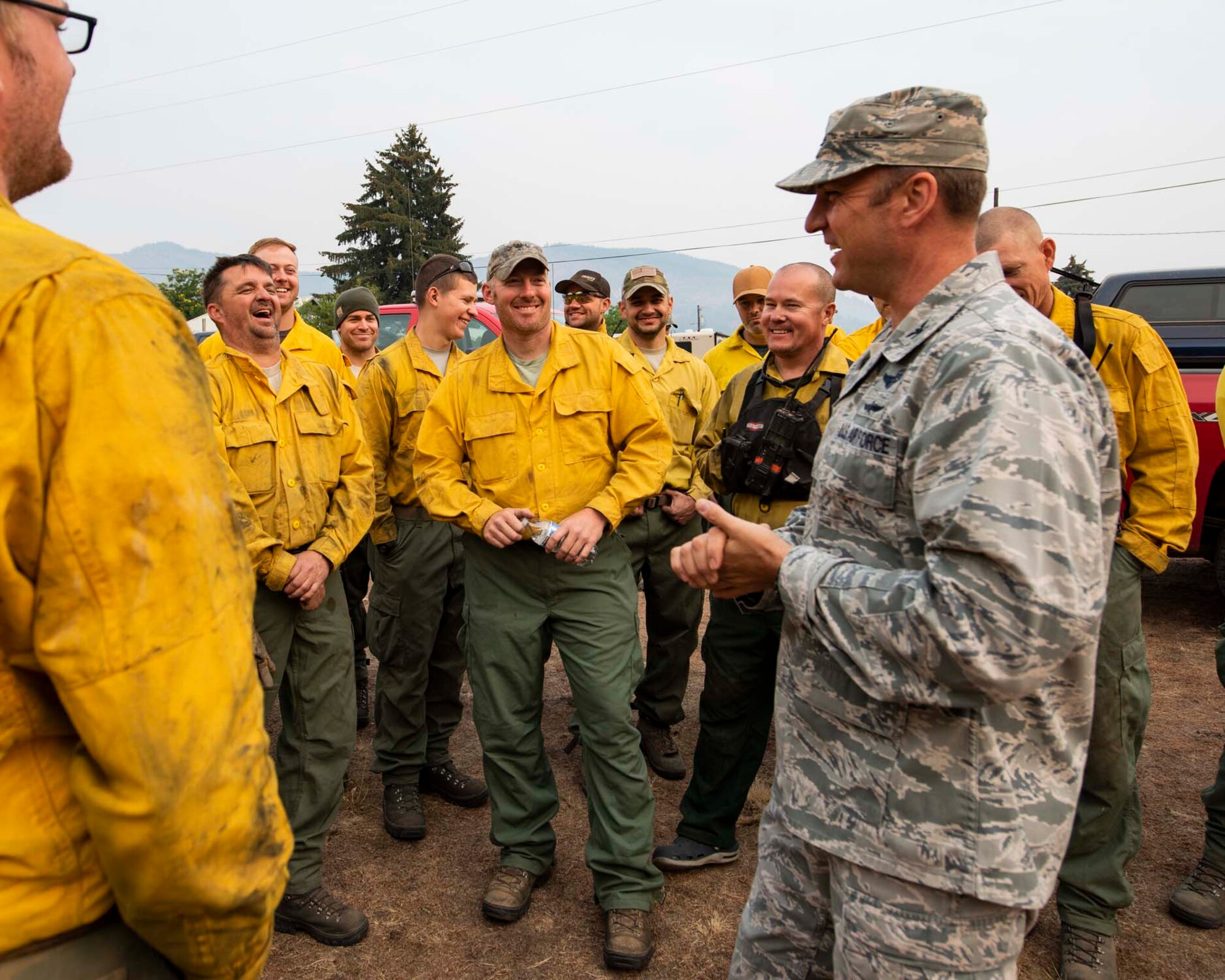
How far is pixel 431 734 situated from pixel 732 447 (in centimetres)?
218

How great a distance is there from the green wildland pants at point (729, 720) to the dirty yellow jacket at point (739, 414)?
0.39 metres

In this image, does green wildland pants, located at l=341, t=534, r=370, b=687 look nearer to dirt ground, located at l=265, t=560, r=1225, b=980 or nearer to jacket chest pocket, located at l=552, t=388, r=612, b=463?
dirt ground, located at l=265, t=560, r=1225, b=980

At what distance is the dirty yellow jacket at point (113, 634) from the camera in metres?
0.96

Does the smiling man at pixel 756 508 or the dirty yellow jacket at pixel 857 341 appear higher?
the dirty yellow jacket at pixel 857 341

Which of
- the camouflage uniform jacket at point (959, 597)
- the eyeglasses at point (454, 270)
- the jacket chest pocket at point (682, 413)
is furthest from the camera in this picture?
the jacket chest pocket at point (682, 413)

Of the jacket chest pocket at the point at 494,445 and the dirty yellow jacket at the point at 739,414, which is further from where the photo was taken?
the dirty yellow jacket at the point at 739,414

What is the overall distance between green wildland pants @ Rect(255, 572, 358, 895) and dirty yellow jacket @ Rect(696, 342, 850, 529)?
5.53ft

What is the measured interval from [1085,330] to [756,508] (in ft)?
4.37

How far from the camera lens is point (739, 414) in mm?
3756

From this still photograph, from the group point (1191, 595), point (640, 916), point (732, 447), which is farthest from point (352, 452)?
point (1191, 595)

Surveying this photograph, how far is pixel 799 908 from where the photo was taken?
1871mm

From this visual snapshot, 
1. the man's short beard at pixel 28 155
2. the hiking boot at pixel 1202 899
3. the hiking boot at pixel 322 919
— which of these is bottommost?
the hiking boot at pixel 322 919

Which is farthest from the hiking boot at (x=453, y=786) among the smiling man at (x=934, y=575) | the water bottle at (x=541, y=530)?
the smiling man at (x=934, y=575)

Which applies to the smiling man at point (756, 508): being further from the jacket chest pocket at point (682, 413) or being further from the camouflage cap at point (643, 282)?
the camouflage cap at point (643, 282)
